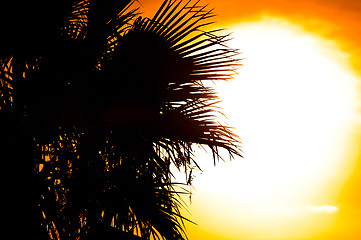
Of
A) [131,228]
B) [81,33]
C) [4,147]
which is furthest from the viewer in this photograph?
[131,228]

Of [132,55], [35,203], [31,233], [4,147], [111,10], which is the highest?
[111,10]

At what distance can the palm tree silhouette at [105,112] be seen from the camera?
1606mm

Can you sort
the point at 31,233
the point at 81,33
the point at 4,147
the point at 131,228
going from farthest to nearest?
the point at 131,228 → the point at 81,33 → the point at 4,147 → the point at 31,233

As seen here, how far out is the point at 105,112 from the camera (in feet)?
5.60

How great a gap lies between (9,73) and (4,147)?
45cm

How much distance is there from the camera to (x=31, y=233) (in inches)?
54.2

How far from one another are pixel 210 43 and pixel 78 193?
1094 mm

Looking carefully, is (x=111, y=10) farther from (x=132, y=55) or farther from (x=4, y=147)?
(x=4, y=147)

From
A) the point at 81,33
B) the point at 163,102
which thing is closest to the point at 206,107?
the point at 163,102

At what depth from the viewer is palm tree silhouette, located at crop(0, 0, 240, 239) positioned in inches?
63.2

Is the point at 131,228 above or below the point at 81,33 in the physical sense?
below

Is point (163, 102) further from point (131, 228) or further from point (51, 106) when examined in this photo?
point (131, 228)

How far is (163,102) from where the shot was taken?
175 cm

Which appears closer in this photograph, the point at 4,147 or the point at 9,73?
the point at 4,147
